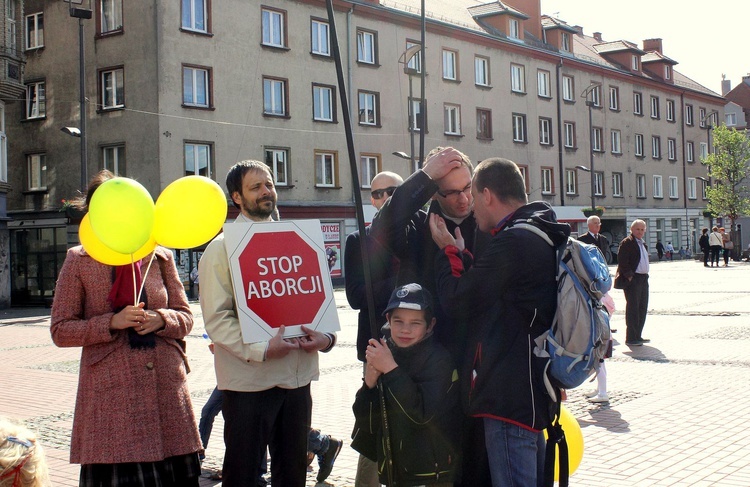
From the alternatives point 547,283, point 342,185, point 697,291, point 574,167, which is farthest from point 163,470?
point 574,167

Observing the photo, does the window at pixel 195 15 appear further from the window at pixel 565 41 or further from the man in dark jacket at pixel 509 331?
the man in dark jacket at pixel 509 331

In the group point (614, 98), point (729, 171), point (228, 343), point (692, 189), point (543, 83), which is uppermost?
point (614, 98)

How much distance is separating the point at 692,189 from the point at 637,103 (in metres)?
10.3

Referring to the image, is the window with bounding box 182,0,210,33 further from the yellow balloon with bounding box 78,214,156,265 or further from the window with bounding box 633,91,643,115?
the window with bounding box 633,91,643,115

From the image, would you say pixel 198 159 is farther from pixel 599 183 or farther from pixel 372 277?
pixel 599 183

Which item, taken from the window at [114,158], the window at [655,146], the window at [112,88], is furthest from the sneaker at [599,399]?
the window at [655,146]

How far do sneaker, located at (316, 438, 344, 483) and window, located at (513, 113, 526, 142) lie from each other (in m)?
40.5

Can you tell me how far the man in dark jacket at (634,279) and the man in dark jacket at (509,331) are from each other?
31.5 ft

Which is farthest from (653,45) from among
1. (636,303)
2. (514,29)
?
(636,303)

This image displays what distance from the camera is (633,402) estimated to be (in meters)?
8.19

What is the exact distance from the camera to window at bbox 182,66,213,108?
30391 mm

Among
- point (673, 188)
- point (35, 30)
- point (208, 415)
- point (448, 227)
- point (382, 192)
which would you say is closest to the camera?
point (448, 227)

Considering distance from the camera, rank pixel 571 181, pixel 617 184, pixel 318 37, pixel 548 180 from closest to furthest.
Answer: pixel 318 37 → pixel 548 180 → pixel 571 181 → pixel 617 184

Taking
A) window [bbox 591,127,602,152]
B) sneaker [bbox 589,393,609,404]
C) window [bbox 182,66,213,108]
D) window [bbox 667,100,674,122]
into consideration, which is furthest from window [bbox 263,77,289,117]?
window [bbox 667,100,674,122]
